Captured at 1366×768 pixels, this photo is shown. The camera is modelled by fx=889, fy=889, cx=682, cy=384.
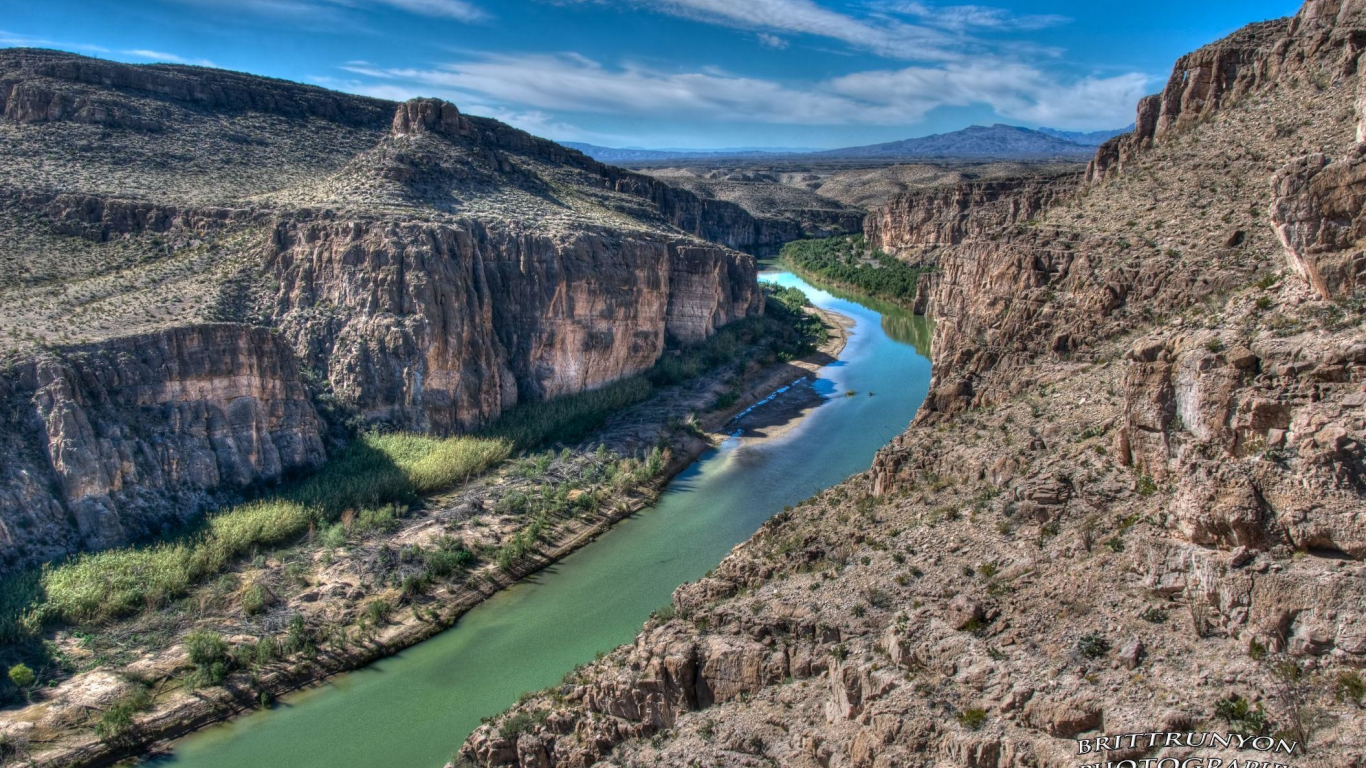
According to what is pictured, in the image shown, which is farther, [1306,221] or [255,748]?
[255,748]

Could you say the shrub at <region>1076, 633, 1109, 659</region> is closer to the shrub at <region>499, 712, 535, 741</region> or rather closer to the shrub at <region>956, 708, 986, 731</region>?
the shrub at <region>956, 708, 986, 731</region>

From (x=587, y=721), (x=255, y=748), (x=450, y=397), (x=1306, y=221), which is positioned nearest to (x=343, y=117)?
(x=450, y=397)

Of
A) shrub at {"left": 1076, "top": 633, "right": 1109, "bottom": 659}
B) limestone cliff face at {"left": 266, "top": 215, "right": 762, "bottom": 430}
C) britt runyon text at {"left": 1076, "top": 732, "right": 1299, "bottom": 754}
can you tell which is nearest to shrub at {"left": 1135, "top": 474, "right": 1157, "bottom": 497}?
shrub at {"left": 1076, "top": 633, "right": 1109, "bottom": 659}

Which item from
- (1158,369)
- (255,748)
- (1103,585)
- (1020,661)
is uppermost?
(1158,369)

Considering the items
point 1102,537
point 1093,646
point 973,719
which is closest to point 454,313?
point 1102,537

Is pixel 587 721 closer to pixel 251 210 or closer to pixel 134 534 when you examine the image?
pixel 134 534

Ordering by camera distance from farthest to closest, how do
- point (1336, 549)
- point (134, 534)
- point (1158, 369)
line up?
point (134, 534) → point (1158, 369) → point (1336, 549)
